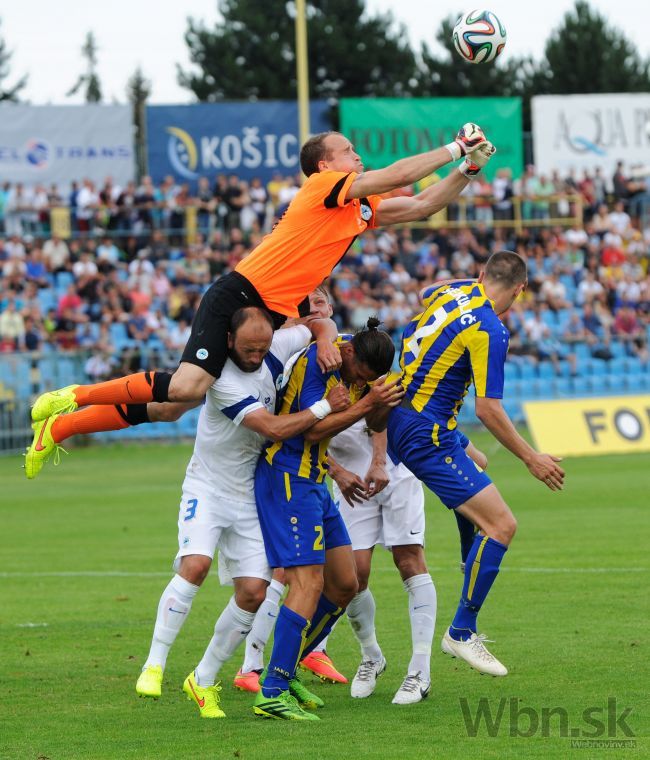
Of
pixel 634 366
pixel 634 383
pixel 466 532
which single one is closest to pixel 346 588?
pixel 466 532

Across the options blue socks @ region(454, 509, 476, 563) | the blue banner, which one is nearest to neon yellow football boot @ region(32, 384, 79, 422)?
blue socks @ region(454, 509, 476, 563)

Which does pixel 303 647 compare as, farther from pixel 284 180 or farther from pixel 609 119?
pixel 609 119

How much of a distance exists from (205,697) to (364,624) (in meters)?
1.16

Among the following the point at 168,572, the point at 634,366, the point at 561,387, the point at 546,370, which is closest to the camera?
the point at 168,572

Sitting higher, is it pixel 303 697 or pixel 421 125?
pixel 421 125

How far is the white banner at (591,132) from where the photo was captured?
39.0m

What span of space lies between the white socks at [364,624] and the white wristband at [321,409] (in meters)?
1.31

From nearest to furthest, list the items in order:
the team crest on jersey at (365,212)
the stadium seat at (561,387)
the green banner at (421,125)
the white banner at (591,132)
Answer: the team crest on jersey at (365,212), the stadium seat at (561,387), the green banner at (421,125), the white banner at (591,132)

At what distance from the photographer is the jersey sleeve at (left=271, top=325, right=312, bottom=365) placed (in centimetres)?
800

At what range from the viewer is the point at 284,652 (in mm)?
7320

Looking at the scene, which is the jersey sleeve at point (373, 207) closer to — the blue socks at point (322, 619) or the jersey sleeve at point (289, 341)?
the jersey sleeve at point (289, 341)

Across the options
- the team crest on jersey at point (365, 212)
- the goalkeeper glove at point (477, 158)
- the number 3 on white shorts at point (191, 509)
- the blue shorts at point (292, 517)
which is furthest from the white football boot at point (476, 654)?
the goalkeeper glove at point (477, 158)

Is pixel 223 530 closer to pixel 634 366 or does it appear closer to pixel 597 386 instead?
pixel 597 386

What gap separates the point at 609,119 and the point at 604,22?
74.8 feet
